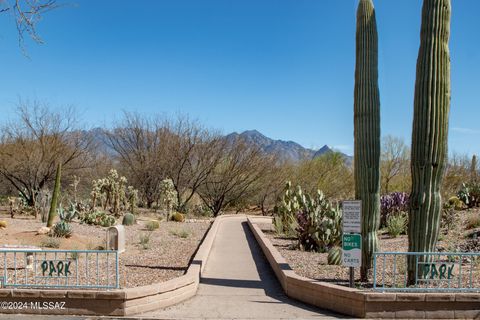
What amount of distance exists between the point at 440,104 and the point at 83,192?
28333 mm

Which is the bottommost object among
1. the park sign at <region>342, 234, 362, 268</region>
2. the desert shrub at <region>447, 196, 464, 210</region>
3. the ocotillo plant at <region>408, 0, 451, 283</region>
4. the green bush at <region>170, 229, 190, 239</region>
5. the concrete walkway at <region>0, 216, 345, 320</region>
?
the concrete walkway at <region>0, 216, 345, 320</region>

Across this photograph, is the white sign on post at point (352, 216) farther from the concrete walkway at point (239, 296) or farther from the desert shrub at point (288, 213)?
the desert shrub at point (288, 213)

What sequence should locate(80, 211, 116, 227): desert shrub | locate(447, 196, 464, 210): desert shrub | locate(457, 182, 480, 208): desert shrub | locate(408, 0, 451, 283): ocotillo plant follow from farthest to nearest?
locate(457, 182, 480, 208): desert shrub
locate(447, 196, 464, 210): desert shrub
locate(80, 211, 116, 227): desert shrub
locate(408, 0, 451, 283): ocotillo plant

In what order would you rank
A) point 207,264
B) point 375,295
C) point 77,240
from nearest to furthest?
point 375,295, point 207,264, point 77,240

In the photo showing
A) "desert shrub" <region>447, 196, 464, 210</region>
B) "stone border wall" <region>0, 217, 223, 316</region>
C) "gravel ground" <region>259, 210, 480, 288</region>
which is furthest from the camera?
"desert shrub" <region>447, 196, 464, 210</region>

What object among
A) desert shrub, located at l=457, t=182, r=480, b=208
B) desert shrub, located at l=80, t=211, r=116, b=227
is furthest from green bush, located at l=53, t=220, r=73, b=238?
desert shrub, located at l=457, t=182, r=480, b=208

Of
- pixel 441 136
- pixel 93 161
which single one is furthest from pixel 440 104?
pixel 93 161

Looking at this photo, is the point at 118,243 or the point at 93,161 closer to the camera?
the point at 118,243

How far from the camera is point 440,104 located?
811cm

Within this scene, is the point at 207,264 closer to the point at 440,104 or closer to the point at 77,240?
the point at 77,240

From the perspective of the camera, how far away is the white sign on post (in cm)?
785

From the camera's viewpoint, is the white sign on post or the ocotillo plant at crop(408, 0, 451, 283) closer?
the white sign on post

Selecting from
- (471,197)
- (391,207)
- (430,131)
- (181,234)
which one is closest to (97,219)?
(181,234)

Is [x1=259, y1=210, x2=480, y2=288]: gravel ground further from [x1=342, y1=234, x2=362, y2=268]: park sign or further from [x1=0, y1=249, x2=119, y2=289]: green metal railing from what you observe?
[x1=0, y1=249, x2=119, y2=289]: green metal railing
